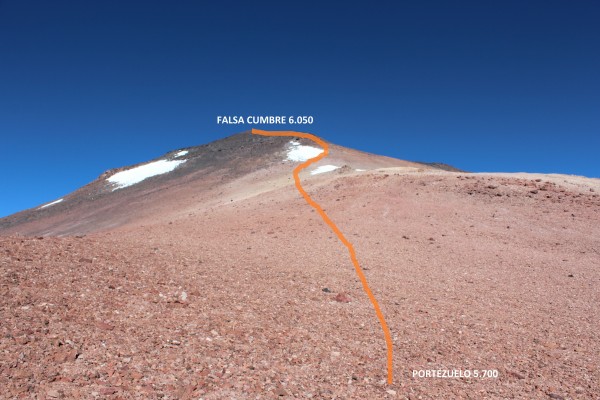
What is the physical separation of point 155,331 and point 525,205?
17.2 m

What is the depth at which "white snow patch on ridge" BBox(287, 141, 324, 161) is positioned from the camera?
4018 centimetres

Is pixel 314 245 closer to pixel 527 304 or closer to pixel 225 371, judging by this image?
pixel 527 304

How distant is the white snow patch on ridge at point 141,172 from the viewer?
4765 centimetres

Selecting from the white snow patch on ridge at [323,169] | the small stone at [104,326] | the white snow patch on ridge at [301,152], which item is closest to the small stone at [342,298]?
the small stone at [104,326]

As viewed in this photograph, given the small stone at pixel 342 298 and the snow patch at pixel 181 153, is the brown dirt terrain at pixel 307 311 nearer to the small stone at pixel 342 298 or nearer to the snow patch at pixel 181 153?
the small stone at pixel 342 298

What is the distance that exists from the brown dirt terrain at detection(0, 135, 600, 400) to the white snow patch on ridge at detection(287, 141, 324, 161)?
76.1 feet

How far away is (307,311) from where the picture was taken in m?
7.93

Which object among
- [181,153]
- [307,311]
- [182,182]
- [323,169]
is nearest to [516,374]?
[307,311]

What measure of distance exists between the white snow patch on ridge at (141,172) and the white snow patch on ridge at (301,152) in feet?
48.0

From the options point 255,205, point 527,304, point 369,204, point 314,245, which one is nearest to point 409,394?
point 527,304

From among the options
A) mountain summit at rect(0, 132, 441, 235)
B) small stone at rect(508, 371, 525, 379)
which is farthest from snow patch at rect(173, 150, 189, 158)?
small stone at rect(508, 371, 525, 379)

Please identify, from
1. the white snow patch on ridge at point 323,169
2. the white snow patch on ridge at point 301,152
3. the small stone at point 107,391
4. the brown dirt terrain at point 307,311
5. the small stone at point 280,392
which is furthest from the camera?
the white snow patch on ridge at point 301,152

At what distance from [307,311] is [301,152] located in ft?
116

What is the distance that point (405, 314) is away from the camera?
832cm
